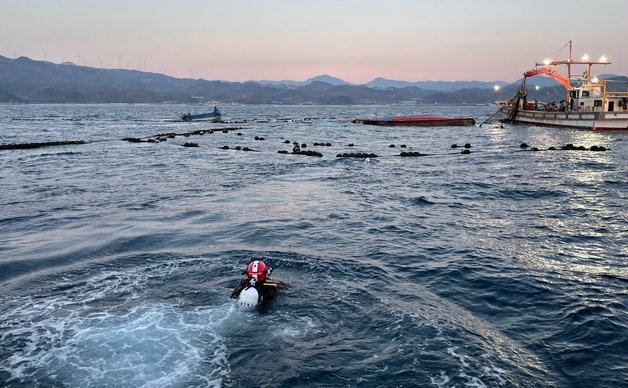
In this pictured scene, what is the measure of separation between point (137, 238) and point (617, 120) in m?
77.2

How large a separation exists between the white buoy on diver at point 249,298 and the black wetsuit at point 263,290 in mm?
155

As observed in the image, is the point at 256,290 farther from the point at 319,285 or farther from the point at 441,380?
the point at 441,380

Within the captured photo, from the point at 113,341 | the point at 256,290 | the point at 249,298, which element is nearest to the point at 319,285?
the point at 256,290

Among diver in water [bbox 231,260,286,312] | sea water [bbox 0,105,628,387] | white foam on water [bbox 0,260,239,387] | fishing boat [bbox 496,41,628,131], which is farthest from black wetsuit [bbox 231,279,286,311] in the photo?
fishing boat [bbox 496,41,628,131]

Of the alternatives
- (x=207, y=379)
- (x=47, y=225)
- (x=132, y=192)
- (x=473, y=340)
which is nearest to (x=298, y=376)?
(x=207, y=379)

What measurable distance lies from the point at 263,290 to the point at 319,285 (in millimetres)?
2091

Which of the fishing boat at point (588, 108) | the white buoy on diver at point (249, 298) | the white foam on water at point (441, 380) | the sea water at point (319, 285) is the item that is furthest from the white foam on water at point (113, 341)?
the fishing boat at point (588, 108)

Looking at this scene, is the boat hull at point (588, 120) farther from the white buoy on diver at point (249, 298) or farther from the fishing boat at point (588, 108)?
the white buoy on diver at point (249, 298)

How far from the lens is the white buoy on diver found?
11.3 meters

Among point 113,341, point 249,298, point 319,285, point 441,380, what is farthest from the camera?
point 319,285

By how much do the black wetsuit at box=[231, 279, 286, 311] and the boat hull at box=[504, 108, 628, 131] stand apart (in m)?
74.5

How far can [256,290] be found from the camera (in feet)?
37.2

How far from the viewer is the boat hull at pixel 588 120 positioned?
67688 mm

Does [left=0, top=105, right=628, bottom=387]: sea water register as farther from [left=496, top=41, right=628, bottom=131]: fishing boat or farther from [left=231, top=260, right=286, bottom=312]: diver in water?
[left=496, top=41, right=628, bottom=131]: fishing boat
